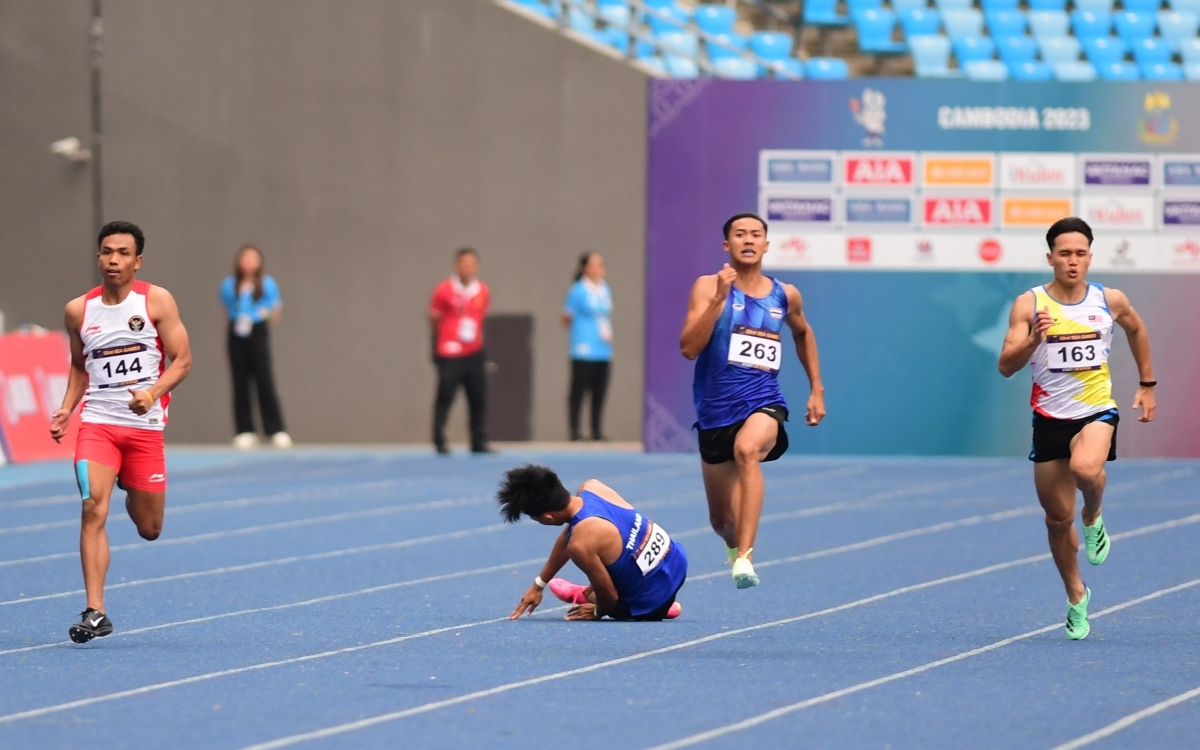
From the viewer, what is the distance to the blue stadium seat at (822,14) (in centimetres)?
2227

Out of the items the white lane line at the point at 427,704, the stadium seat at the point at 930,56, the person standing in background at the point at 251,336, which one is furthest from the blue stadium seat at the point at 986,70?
the white lane line at the point at 427,704

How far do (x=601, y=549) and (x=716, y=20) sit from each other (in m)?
14.8

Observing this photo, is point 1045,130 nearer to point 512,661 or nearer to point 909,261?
point 909,261

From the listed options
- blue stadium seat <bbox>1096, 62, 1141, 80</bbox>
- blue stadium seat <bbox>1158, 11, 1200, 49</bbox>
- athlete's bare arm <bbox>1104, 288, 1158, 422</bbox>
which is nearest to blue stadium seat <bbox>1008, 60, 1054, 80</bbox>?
blue stadium seat <bbox>1096, 62, 1141, 80</bbox>

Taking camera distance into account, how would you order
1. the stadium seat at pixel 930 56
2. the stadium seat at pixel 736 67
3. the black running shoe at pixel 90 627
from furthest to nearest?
the stadium seat at pixel 930 56
the stadium seat at pixel 736 67
the black running shoe at pixel 90 627

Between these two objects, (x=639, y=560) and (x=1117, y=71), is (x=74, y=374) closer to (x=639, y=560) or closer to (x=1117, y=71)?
(x=639, y=560)

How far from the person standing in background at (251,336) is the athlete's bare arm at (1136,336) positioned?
39.1 ft

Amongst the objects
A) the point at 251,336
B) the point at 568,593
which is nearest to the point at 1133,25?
the point at 251,336

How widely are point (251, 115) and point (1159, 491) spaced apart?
10390mm

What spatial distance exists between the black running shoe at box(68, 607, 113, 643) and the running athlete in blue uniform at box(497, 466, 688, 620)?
5.82 feet

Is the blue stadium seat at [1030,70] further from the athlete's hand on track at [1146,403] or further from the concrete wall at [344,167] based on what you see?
the athlete's hand on track at [1146,403]

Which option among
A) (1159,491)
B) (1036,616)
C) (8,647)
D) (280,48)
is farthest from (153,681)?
(280,48)

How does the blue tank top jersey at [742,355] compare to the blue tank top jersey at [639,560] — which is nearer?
the blue tank top jersey at [639,560]

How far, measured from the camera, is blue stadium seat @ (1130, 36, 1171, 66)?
22.4 metres
